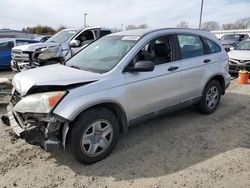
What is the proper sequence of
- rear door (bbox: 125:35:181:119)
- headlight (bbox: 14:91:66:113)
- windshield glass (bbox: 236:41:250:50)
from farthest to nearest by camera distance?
windshield glass (bbox: 236:41:250:50)
rear door (bbox: 125:35:181:119)
headlight (bbox: 14:91:66:113)

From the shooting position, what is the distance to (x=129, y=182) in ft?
10.4

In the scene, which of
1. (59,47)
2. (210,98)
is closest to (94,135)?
(210,98)

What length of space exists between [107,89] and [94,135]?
2.16ft

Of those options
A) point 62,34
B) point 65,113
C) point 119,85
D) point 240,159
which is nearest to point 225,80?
point 240,159

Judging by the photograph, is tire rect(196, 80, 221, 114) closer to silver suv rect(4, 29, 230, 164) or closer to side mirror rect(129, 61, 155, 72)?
silver suv rect(4, 29, 230, 164)

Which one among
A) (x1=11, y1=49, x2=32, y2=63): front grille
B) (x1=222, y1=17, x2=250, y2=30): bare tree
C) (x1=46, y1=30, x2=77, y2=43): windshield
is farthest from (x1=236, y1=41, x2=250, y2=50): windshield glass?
(x1=222, y1=17, x2=250, y2=30): bare tree

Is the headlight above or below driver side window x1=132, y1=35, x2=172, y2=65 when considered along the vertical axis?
below

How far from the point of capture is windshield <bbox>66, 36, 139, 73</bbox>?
3.82 m

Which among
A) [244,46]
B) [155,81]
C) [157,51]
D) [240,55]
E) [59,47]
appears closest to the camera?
[155,81]

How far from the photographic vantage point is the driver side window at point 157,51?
4.03m

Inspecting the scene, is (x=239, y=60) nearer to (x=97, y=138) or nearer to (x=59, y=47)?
(x=59, y=47)

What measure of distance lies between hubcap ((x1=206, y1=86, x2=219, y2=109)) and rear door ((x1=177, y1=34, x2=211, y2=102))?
0.40m

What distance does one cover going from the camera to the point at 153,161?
3.61 m

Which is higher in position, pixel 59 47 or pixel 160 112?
pixel 59 47
